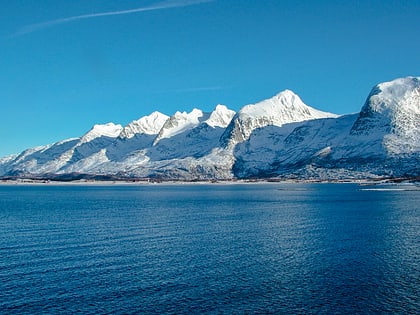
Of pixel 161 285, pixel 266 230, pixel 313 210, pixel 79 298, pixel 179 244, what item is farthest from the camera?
pixel 313 210

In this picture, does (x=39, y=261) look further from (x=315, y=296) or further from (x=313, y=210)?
(x=313, y=210)

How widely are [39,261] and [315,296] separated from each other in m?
28.9

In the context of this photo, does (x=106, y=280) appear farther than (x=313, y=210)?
No

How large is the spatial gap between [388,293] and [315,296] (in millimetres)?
6119

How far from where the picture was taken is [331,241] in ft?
217

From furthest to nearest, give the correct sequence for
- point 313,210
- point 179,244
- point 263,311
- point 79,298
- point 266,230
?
point 313,210
point 266,230
point 179,244
point 79,298
point 263,311

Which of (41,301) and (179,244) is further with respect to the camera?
(179,244)

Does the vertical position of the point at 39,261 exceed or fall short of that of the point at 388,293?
it exceeds it

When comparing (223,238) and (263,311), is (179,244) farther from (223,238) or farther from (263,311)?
(263,311)

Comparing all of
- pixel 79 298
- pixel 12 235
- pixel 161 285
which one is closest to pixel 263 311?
pixel 161 285

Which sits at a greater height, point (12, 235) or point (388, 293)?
point (12, 235)

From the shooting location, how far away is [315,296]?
3947cm

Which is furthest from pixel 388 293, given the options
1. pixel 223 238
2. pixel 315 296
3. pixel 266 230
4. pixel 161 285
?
pixel 266 230

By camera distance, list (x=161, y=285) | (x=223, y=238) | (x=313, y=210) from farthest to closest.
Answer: (x=313, y=210), (x=223, y=238), (x=161, y=285)
